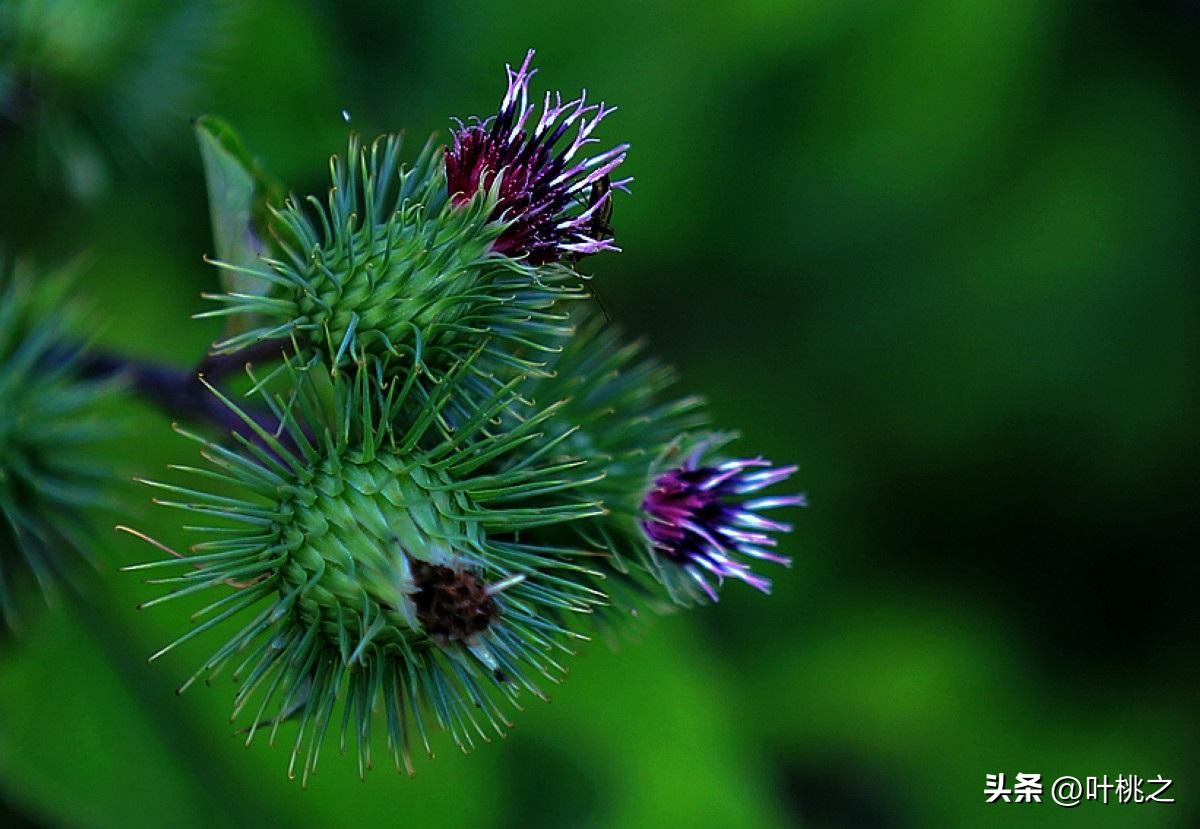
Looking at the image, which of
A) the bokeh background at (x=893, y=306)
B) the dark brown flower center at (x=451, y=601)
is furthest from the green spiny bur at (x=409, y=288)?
the bokeh background at (x=893, y=306)

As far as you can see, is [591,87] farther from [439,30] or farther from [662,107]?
[439,30]

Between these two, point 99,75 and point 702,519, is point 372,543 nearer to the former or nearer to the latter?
point 702,519

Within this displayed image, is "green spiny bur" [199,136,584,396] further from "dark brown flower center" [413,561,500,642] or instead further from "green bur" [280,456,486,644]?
"dark brown flower center" [413,561,500,642]

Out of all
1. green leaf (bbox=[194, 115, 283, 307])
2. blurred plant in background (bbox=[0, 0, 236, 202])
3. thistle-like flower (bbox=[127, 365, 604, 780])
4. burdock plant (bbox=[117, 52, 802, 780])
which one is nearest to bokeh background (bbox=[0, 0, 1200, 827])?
blurred plant in background (bbox=[0, 0, 236, 202])

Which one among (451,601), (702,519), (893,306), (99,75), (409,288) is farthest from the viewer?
(893,306)

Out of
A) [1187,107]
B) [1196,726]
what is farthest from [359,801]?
[1187,107]

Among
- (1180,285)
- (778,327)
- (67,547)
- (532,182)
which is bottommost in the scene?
(67,547)

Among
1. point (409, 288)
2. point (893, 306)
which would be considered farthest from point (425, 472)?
point (893, 306)
